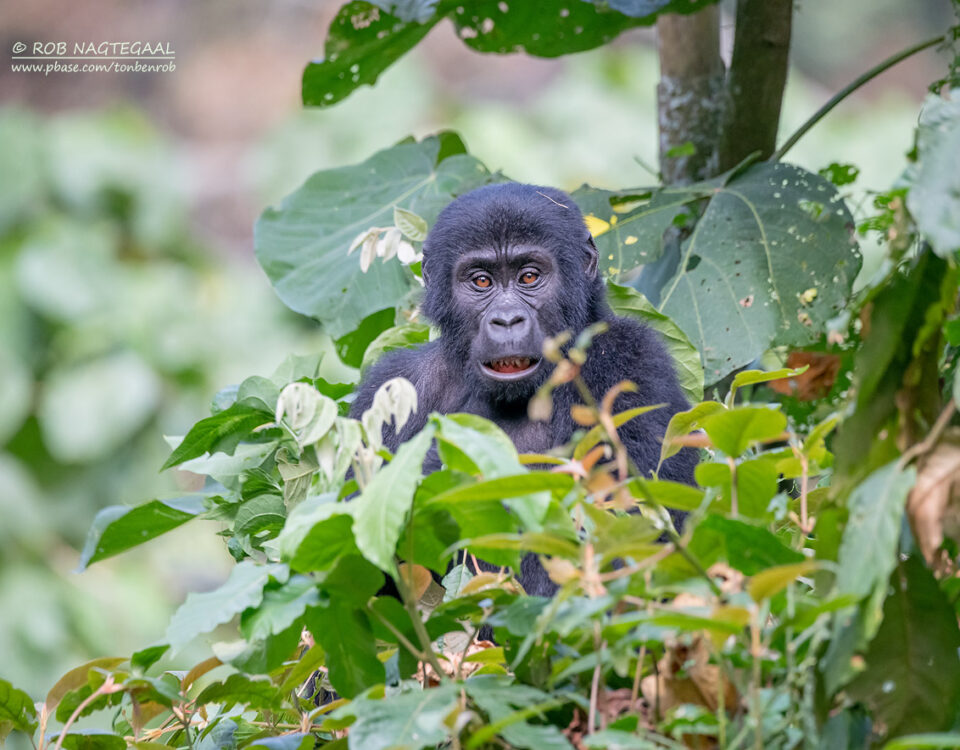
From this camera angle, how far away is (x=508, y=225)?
8.66ft

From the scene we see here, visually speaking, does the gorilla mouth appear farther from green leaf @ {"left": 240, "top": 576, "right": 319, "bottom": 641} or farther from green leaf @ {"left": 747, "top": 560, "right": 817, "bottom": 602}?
green leaf @ {"left": 747, "top": 560, "right": 817, "bottom": 602}

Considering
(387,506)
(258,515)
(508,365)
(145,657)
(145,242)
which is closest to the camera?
(387,506)

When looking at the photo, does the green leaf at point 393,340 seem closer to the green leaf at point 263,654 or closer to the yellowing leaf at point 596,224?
the yellowing leaf at point 596,224

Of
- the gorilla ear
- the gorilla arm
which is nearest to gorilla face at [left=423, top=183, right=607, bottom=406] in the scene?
the gorilla ear

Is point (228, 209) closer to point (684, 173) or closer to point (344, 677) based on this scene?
point (684, 173)

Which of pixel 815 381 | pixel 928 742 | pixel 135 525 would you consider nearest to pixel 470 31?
pixel 815 381

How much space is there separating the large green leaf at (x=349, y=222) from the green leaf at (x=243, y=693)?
179 centimetres

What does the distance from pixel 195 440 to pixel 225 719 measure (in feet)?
1.69

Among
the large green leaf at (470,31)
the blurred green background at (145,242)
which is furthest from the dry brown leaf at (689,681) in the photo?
the blurred green background at (145,242)

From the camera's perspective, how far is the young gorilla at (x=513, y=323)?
2.44 meters

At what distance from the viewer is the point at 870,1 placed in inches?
354

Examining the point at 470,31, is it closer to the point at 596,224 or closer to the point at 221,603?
the point at 596,224

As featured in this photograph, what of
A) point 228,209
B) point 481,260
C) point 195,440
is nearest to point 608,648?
point 195,440

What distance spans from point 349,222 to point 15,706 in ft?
7.13
